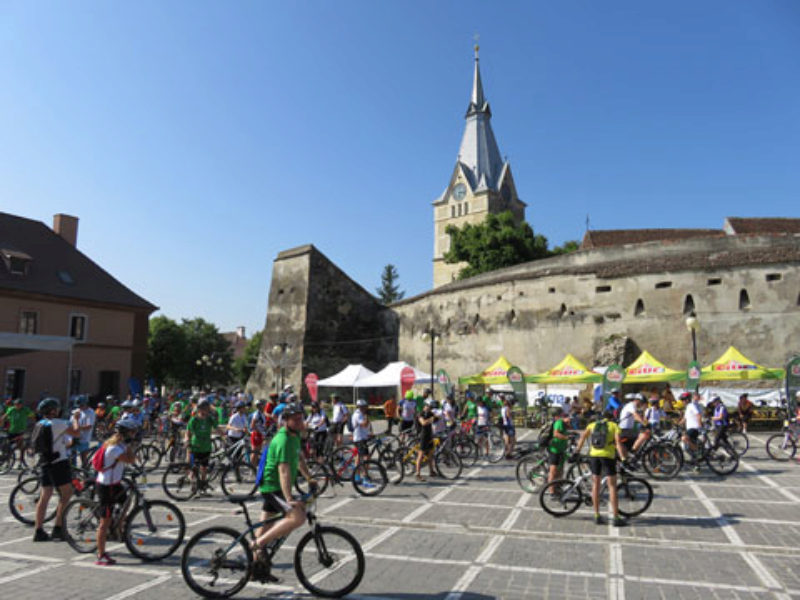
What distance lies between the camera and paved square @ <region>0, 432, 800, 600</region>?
6.12m

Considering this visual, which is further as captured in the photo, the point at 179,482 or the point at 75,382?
the point at 75,382

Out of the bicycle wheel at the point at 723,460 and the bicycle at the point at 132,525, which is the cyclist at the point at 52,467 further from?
the bicycle wheel at the point at 723,460

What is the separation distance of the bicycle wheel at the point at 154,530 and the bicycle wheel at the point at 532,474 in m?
6.96

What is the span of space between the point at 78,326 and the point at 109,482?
3210cm

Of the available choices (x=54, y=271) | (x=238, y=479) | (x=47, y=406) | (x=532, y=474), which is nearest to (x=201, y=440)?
(x=238, y=479)

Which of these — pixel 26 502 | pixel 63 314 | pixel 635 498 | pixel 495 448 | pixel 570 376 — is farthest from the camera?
pixel 63 314

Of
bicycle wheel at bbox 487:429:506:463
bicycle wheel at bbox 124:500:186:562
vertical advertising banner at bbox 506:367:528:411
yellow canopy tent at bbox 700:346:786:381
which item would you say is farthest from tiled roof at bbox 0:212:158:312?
yellow canopy tent at bbox 700:346:786:381

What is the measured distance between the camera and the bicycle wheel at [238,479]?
11656 mm

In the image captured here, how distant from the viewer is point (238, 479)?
477 inches

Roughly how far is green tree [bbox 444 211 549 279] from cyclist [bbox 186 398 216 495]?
45605mm

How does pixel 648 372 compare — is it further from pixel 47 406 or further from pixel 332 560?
pixel 47 406

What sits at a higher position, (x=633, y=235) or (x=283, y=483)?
(x=633, y=235)

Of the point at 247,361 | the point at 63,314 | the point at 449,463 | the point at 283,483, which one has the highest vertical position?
the point at 63,314

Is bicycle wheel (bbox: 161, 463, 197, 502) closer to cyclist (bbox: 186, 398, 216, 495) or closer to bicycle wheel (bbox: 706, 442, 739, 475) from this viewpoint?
cyclist (bbox: 186, 398, 216, 495)
